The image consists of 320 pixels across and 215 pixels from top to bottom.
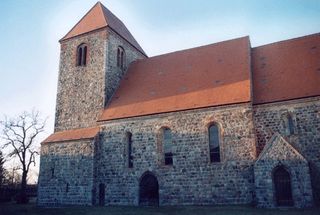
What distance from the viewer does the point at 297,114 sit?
49.4 ft

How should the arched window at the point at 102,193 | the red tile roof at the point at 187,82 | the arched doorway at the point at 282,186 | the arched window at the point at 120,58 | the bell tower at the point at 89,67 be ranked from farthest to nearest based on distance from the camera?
the arched window at the point at 120,58 → the bell tower at the point at 89,67 → the arched window at the point at 102,193 → the red tile roof at the point at 187,82 → the arched doorway at the point at 282,186

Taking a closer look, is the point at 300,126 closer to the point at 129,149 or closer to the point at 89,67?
the point at 129,149

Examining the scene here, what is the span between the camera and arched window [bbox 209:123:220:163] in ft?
52.3

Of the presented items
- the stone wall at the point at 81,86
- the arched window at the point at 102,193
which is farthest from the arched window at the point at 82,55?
the arched window at the point at 102,193

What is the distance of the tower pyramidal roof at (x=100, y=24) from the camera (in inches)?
895

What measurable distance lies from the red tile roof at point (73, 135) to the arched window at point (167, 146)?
4.51 meters

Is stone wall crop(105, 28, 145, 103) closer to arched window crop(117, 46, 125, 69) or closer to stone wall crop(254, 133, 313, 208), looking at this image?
arched window crop(117, 46, 125, 69)

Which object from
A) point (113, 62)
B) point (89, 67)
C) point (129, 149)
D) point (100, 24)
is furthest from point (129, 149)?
point (100, 24)

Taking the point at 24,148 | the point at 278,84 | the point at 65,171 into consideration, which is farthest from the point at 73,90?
the point at 278,84

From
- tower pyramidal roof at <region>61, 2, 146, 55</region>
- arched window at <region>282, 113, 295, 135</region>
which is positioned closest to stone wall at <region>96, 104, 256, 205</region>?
arched window at <region>282, 113, 295, 135</region>

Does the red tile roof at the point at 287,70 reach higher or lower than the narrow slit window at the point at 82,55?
lower

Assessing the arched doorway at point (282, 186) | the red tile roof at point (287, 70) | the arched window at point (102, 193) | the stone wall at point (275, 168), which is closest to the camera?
the stone wall at point (275, 168)

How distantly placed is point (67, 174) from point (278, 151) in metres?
12.2

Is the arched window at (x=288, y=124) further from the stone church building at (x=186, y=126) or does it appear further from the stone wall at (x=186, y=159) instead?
the stone wall at (x=186, y=159)
